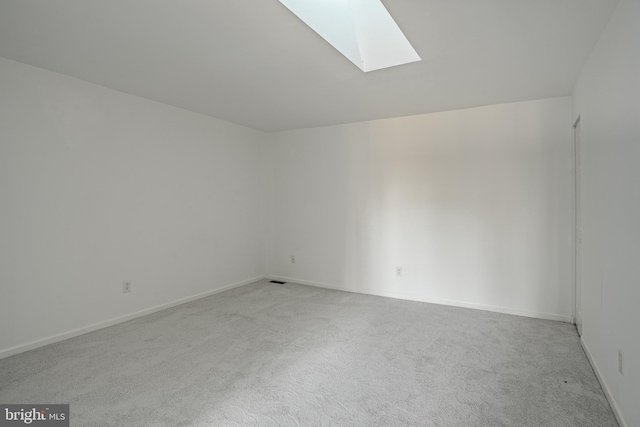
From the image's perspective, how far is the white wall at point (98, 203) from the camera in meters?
2.72

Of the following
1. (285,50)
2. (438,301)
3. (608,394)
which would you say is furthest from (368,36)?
(438,301)

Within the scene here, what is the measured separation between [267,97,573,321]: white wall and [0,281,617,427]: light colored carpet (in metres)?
0.55

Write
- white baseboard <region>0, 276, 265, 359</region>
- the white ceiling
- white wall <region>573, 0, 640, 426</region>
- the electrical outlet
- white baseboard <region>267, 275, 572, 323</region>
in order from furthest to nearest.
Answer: white baseboard <region>267, 275, 572, 323</region> < white baseboard <region>0, 276, 265, 359</region> < the white ceiling < the electrical outlet < white wall <region>573, 0, 640, 426</region>

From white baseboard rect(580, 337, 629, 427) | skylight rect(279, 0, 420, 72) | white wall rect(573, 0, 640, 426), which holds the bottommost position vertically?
white baseboard rect(580, 337, 629, 427)

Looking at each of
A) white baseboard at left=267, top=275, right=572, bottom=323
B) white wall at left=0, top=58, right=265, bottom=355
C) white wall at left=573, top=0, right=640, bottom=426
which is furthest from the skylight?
white baseboard at left=267, top=275, right=572, bottom=323

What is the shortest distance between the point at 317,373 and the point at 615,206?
7.01 feet

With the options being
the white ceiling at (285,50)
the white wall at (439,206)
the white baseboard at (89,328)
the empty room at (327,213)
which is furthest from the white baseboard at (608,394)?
the white baseboard at (89,328)

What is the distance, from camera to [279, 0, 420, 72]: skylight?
242 centimetres

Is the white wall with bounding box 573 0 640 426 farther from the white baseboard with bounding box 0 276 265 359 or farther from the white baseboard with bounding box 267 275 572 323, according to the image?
the white baseboard with bounding box 0 276 265 359

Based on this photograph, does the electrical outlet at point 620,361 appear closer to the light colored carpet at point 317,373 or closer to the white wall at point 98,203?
the light colored carpet at point 317,373

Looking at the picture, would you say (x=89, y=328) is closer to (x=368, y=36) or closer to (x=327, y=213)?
(x=327, y=213)

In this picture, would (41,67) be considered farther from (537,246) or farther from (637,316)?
(537,246)

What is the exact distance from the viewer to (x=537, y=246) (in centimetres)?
359

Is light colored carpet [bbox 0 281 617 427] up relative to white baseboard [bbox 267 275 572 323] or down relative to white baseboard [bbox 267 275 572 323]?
down
